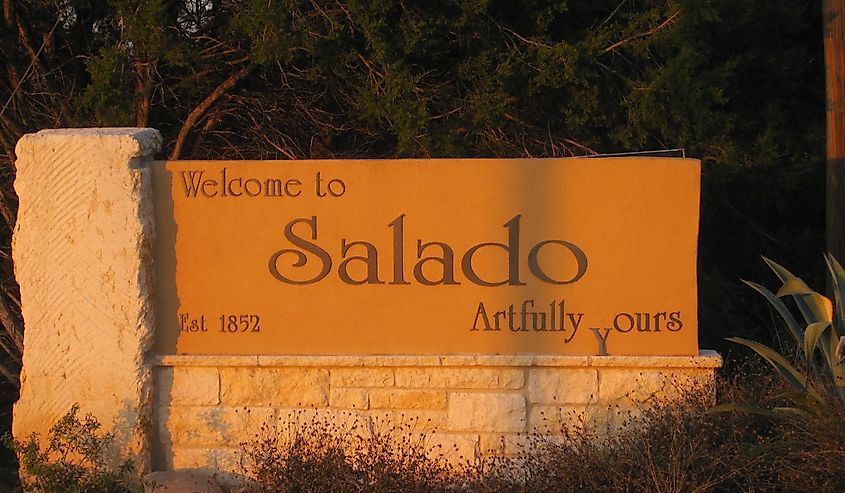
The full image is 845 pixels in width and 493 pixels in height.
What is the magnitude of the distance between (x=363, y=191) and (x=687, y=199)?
1.76m

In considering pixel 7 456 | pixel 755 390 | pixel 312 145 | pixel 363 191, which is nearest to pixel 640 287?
pixel 755 390

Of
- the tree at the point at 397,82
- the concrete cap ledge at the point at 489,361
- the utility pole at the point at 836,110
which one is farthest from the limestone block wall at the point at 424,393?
the utility pole at the point at 836,110

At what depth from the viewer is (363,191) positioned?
5.50 metres

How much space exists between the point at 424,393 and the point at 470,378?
26 centimetres

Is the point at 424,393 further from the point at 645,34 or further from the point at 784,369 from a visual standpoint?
the point at 645,34

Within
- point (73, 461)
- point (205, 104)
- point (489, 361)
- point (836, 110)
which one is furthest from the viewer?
point (836, 110)

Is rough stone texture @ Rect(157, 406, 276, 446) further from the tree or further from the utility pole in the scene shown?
the utility pole

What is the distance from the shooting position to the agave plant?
507 centimetres

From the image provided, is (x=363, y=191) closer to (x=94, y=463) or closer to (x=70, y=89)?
(x=94, y=463)

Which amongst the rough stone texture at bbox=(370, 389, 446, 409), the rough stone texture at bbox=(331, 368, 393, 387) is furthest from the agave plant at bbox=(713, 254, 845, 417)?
the rough stone texture at bbox=(331, 368, 393, 387)

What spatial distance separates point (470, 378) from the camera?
543 centimetres

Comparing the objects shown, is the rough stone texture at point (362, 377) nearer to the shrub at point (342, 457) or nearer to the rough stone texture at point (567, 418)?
the shrub at point (342, 457)

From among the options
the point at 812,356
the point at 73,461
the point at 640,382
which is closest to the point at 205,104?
the point at 73,461

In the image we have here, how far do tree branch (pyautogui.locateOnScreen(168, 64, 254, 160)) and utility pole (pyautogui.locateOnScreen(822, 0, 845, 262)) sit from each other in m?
5.00
